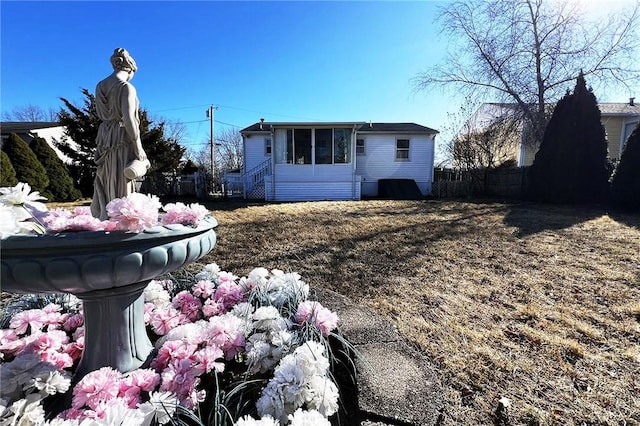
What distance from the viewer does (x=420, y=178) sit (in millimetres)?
14461

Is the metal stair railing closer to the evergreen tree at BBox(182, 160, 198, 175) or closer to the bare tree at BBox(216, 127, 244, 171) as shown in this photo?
the evergreen tree at BBox(182, 160, 198, 175)

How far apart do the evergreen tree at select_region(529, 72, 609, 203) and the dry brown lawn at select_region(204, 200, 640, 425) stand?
3.08 m

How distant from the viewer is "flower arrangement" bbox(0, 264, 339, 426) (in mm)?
967

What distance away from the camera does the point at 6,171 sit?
903 centimetres

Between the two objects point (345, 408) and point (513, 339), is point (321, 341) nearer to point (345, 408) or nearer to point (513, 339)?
point (345, 408)

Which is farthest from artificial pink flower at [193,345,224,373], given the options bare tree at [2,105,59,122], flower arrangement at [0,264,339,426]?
bare tree at [2,105,59,122]

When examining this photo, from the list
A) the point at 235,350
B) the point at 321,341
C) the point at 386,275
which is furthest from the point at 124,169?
the point at 386,275

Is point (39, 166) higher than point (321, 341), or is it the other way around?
point (39, 166)

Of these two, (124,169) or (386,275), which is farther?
(386,275)

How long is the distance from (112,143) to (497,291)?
3.58m

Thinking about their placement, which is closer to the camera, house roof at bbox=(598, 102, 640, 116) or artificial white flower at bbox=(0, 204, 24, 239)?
artificial white flower at bbox=(0, 204, 24, 239)

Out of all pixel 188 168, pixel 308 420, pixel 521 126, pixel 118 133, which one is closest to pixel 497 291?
pixel 308 420

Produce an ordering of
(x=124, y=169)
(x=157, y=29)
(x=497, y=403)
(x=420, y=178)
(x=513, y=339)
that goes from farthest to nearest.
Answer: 1. (x=420, y=178)
2. (x=157, y=29)
3. (x=513, y=339)
4. (x=124, y=169)
5. (x=497, y=403)

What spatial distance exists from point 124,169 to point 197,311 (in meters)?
1.04
